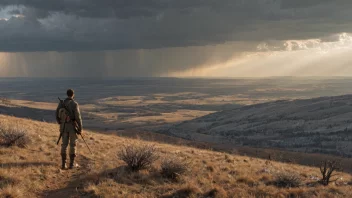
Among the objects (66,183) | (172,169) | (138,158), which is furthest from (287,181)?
(66,183)

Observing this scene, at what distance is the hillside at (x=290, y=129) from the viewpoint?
83.2m

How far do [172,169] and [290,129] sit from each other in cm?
10561

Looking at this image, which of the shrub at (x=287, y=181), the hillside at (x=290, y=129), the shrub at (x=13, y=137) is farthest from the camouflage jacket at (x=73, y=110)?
the hillside at (x=290, y=129)

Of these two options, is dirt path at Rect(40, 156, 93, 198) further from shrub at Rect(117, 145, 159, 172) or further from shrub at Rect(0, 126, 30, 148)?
shrub at Rect(0, 126, 30, 148)

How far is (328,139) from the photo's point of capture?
8575 cm

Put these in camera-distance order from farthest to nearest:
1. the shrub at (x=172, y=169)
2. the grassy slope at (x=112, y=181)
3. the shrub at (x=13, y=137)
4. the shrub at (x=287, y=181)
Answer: the shrub at (x=13, y=137) < the shrub at (x=287, y=181) < the shrub at (x=172, y=169) < the grassy slope at (x=112, y=181)

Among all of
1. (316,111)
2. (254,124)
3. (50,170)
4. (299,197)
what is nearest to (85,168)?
(50,170)

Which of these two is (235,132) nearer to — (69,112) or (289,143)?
(289,143)

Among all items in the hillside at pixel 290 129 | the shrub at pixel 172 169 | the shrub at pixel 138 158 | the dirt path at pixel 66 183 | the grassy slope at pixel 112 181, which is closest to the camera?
the dirt path at pixel 66 183

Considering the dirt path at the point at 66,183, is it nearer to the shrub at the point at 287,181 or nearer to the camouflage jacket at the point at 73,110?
the camouflage jacket at the point at 73,110

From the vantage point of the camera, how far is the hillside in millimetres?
83200

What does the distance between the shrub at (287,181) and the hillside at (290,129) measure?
61.3 m

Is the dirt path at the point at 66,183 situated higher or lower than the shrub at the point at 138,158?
lower

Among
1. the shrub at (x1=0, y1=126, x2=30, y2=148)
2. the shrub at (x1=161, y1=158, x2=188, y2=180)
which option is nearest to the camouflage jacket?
the shrub at (x1=0, y1=126, x2=30, y2=148)
